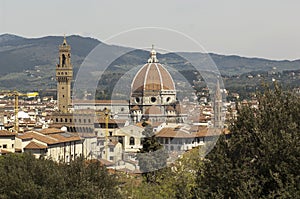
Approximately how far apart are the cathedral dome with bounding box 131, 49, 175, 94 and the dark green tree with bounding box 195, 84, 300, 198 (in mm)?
31506

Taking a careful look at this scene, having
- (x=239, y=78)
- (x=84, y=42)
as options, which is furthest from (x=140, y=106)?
(x=84, y=42)

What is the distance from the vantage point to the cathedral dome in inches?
1855


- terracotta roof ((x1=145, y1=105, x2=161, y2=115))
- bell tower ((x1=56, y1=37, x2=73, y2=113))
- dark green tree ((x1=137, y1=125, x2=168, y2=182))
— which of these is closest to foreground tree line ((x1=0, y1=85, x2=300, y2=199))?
dark green tree ((x1=137, y1=125, x2=168, y2=182))

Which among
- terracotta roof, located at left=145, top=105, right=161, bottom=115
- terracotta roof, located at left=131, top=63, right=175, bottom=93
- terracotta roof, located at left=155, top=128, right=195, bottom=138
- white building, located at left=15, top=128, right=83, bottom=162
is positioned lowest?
white building, located at left=15, top=128, right=83, bottom=162

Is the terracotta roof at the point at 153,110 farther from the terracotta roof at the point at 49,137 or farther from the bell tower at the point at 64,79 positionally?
the bell tower at the point at 64,79

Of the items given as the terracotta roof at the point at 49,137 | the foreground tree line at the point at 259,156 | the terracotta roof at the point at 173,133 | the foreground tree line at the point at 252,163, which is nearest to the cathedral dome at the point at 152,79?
the terracotta roof at the point at 173,133

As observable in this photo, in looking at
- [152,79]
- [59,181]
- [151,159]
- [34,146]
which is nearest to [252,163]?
[59,181]

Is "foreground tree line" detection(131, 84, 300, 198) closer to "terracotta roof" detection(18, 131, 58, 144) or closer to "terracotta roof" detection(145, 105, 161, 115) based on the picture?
"terracotta roof" detection(18, 131, 58, 144)

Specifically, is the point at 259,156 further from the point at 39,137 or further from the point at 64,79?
the point at 64,79

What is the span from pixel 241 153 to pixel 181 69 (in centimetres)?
2334

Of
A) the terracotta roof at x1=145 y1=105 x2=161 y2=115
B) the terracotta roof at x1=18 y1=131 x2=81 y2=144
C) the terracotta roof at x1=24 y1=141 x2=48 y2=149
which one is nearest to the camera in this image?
the terracotta roof at x1=24 y1=141 x2=48 y2=149

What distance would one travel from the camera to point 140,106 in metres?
51.3

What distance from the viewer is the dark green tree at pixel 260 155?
1145 cm

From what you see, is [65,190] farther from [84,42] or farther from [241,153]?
[84,42]
